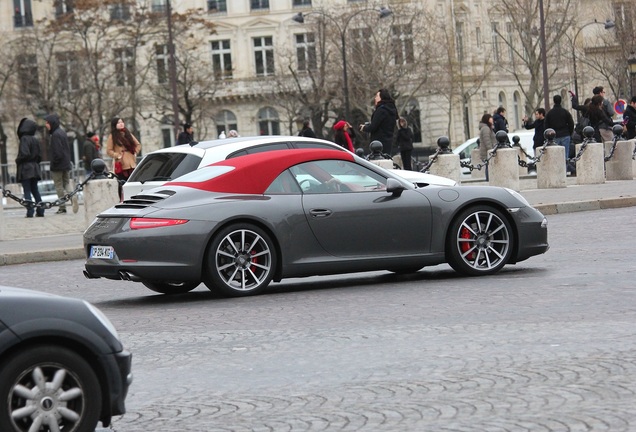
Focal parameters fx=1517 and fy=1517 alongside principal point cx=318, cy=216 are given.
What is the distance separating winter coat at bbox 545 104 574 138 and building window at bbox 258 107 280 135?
54813 mm

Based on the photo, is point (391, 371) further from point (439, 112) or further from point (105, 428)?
point (439, 112)

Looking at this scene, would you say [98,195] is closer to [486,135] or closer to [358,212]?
[358,212]

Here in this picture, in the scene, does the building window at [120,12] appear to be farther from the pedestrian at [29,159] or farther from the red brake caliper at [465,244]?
the red brake caliper at [465,244]

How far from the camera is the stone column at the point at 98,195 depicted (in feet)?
78.3

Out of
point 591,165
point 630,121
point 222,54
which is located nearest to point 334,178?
point 591,165

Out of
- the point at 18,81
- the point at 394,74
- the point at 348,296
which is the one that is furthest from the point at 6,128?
the point at 348,296

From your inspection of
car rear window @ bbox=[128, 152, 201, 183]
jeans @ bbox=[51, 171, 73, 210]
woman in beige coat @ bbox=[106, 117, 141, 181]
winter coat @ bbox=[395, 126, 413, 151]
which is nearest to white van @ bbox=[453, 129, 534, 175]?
winter coat @ bbox=[395, 126, 413, 151]

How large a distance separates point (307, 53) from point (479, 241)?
212 ft

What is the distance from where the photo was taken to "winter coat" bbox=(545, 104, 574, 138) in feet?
108

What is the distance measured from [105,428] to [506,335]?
10.8 ft

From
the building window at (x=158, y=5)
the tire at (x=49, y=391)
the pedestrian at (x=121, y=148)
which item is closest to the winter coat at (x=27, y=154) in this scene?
the pedestrian at (x=121, y=148)

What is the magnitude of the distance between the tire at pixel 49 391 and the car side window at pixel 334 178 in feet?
23.5

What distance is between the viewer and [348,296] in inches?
500

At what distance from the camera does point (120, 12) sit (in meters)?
80.1
